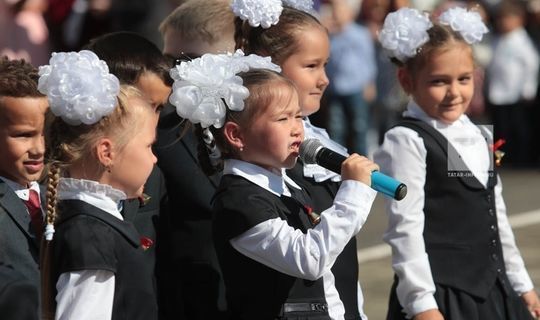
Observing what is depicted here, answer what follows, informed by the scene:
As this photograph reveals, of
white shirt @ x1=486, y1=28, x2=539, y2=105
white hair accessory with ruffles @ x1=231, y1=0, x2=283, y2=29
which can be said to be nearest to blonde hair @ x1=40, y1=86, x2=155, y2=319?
white hair accessory with ruffles @ x1=231, y1=0, x2=283, y2=29

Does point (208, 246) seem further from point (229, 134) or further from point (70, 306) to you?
point (70, 306)

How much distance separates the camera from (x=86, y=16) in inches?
549

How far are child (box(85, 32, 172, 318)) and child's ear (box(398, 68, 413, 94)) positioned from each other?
3.39ft

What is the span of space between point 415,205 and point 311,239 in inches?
44.9

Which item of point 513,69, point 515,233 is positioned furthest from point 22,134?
point 513,69

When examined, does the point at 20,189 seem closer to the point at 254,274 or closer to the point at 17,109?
the point at 17,109

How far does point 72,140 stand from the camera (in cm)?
375

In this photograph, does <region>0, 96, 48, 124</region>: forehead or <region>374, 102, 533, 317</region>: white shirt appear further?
<region>374, 102, 533, 317</region>: white shirt

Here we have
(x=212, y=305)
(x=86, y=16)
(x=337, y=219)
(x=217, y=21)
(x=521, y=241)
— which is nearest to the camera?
(x=337, y=219)

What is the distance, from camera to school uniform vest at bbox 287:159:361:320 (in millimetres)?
4320

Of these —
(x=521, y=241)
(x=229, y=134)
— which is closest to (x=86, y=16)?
(x=521, y=241)

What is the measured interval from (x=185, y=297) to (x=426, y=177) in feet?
3.69

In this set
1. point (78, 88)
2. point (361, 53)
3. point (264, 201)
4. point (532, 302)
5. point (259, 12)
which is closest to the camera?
point (78, 88)

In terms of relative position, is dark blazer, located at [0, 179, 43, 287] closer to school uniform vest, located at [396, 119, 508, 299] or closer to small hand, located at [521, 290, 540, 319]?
school uniform vest, located at [396, 119, 508, 299]
